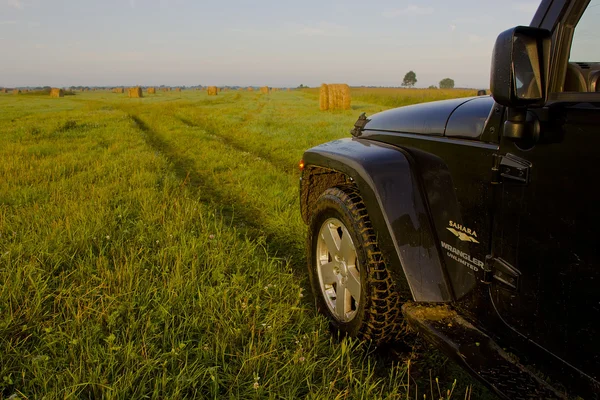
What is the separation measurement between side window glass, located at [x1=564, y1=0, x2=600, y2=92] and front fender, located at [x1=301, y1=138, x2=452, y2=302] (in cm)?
83

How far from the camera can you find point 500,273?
179 centimetres

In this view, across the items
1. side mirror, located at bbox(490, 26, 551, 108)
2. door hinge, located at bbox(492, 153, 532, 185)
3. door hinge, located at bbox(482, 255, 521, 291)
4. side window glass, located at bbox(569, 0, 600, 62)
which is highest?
side window glass, located at bbox(569, 0, 600, 62)

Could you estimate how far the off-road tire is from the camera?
2.35m

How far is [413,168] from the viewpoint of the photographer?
7.50ft

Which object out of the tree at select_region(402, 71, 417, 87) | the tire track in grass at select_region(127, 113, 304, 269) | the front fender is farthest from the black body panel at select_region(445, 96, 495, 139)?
the tree at select_region(402, 71, 417, 87)

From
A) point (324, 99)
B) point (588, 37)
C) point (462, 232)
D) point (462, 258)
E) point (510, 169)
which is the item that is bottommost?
point (462, 258)

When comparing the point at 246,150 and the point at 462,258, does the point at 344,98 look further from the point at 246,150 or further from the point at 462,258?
the point at 462,258

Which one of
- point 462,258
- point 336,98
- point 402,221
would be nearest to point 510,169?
point 462,258

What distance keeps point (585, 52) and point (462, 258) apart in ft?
3.16

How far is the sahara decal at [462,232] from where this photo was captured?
192cm

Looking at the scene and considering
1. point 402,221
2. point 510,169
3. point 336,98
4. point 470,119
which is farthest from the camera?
point 336,98

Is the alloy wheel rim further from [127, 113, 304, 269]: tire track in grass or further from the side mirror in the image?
the side mirror

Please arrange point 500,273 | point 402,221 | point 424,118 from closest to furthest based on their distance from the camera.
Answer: point 500,273 < point 402,221 < point 424,118

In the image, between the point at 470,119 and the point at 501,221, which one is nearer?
the point at 501,221
